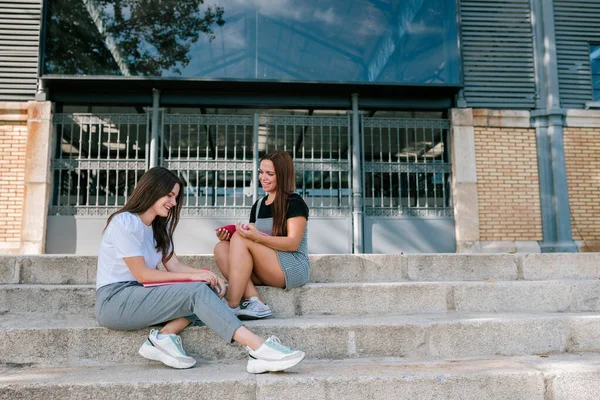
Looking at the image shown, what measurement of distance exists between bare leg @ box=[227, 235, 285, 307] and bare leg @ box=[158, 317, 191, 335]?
46 cm

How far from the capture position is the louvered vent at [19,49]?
758 cm

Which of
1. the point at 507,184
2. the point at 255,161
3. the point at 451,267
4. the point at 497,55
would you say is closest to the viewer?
the point at 451,267

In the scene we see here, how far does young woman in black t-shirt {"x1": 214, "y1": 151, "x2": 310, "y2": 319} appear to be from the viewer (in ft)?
11.5

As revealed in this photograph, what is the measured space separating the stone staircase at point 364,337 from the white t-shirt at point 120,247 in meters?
0.37

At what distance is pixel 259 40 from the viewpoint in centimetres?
A: 780

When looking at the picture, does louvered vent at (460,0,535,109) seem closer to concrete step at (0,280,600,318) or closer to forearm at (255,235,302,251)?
concrete step at (0,280,600,318)

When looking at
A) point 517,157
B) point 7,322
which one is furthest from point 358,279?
point 517,157

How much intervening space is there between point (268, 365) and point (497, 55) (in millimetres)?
7381

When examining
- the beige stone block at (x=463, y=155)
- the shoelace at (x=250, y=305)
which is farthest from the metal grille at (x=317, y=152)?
the shoelace at (x=250, y=305)

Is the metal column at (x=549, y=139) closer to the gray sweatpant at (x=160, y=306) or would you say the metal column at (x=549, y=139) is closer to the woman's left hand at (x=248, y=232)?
the woman's left hand at (x=248, y=232)

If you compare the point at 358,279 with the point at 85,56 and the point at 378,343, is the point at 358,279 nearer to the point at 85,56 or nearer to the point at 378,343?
the point at 378,343

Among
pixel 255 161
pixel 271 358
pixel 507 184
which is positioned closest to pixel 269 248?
pixel 271 358

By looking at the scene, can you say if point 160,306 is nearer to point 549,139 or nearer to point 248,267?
point 248,267

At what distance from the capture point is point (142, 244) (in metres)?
3.11
